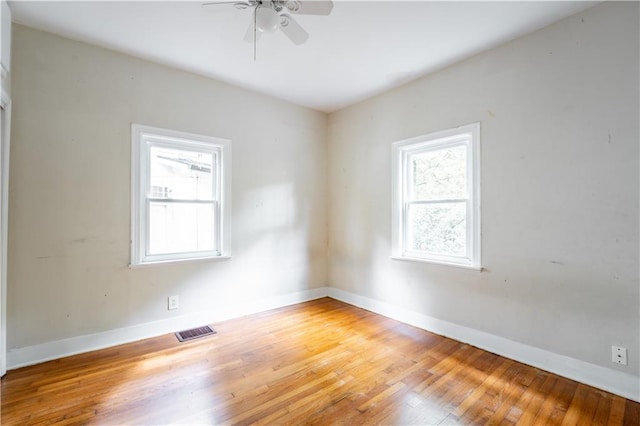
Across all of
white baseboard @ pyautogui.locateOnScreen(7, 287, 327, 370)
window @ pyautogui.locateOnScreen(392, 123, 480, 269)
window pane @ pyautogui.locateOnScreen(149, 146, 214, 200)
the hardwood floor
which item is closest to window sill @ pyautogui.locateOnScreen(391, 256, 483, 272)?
window @ pyautogui.locateOnScreen(392, 123, 480, 269)

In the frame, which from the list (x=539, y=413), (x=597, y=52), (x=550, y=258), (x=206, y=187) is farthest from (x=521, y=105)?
(x=206, y=187)

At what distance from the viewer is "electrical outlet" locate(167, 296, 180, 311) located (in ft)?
10.1

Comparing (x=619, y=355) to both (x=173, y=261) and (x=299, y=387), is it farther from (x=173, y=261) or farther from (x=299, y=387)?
(x=173, y=261)

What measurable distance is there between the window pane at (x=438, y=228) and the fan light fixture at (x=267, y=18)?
238 centimetres

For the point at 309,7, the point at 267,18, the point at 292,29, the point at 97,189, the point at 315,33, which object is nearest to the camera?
the point at 267,18

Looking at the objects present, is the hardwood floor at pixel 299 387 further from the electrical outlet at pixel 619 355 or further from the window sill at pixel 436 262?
the window sill at pixel 436 262

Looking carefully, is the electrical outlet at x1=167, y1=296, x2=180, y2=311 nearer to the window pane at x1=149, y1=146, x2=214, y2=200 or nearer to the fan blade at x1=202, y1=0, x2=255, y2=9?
the window pane at x1=149, y1=146, x2=214, y2=200

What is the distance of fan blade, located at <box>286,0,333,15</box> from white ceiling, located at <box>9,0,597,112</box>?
0.17 m

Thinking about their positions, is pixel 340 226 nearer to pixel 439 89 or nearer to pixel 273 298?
pixel 273 298

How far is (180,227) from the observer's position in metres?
3.24

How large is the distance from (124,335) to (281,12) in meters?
3.21

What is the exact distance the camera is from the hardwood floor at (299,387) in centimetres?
182

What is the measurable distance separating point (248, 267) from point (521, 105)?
3.34 metres

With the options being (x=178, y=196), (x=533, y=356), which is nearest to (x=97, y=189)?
(x=178, y=196)
